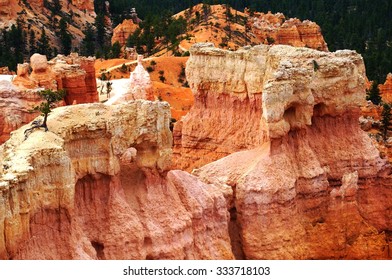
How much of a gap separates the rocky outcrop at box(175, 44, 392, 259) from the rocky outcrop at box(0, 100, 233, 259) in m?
1.66

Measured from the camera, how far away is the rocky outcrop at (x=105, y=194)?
19.8 meters

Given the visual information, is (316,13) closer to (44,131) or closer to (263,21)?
(263,21)

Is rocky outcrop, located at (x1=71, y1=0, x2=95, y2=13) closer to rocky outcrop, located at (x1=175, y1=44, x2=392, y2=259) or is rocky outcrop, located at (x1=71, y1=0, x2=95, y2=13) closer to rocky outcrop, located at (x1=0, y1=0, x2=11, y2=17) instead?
rocky outcrop, located at (x1=0, y1=0, x2=11, y2=17)

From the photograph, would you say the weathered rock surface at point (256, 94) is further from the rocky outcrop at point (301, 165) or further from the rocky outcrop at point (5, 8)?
the rocky outcrop at point (5, 8)

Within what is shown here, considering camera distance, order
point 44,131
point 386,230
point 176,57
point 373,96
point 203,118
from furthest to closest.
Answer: point 176,57
point 373,96
point 203,118
point 386,230
point 44,131

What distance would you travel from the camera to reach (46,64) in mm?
44406

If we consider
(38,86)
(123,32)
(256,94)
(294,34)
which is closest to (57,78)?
(38,86)

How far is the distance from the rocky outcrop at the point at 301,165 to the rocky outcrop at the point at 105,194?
166 cm

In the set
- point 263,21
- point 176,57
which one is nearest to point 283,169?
point 176,57

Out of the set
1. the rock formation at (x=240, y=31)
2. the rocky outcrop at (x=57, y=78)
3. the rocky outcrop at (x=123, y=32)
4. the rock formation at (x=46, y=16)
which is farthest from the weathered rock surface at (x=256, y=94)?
the rock formation at (x=46, y=16)

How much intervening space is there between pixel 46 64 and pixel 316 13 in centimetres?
9112

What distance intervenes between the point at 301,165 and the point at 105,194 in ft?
29.0

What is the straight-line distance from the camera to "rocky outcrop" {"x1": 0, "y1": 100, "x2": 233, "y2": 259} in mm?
19812

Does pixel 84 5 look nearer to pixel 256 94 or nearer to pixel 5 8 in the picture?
pixel 5 8
